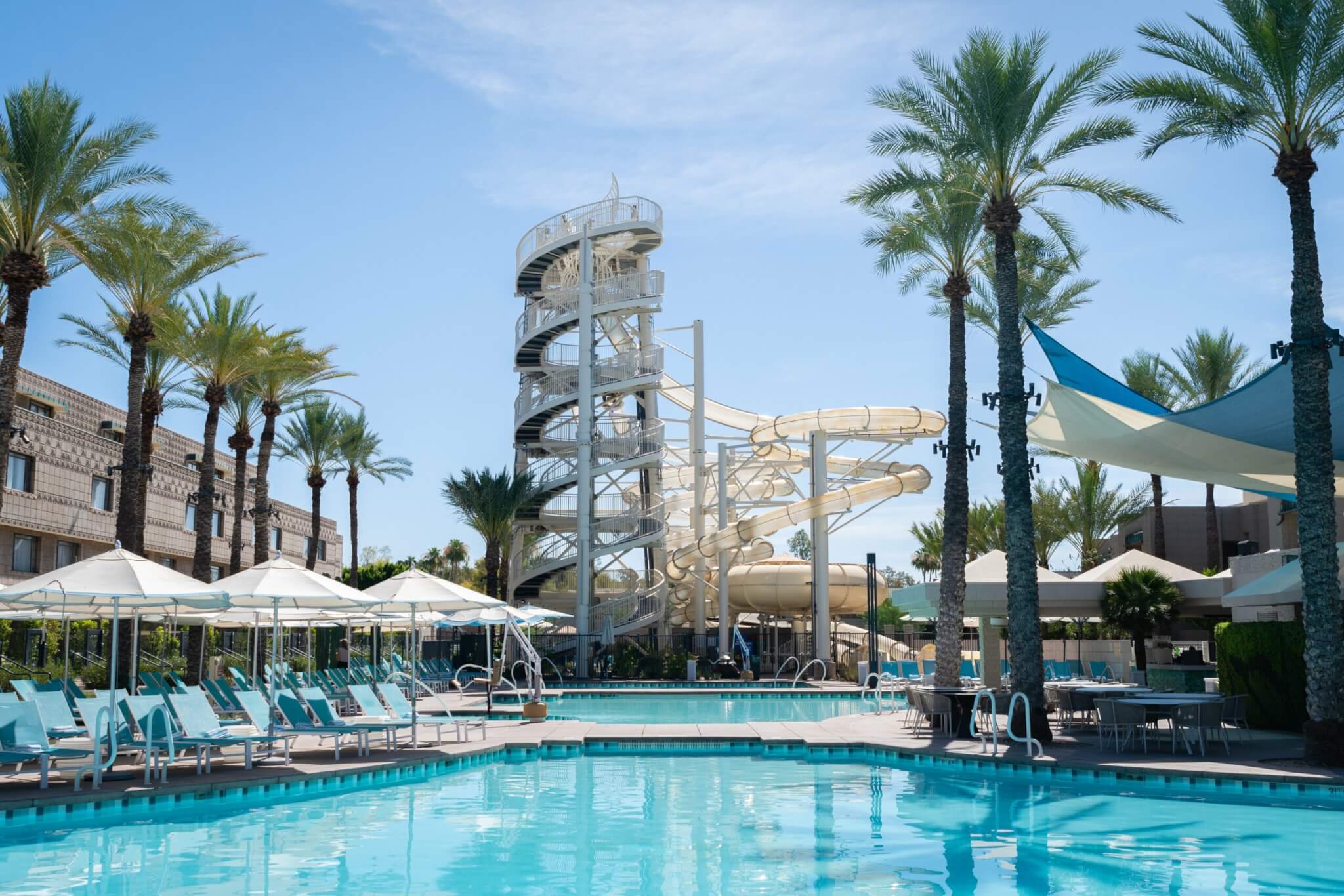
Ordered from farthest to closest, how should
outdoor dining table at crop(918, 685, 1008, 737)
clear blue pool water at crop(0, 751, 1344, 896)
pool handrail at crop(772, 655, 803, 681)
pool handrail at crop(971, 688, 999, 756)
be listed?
pool handrail at crop(772, 655, 803, 681)
outdoor dining table at crop(918, 685, 1008, 737)
pool handrail at crop(971, 688, 999, 756)
clear blue pool water at crop(0, 751, 1344, 896)

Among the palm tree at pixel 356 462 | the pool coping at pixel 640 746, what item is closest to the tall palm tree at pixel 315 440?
the palm tree at pixel 356 462

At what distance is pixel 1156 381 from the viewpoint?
35.3m

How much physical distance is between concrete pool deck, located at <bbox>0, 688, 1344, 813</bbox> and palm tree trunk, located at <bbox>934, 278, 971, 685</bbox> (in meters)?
1.45

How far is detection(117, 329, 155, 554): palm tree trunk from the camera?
2245cm

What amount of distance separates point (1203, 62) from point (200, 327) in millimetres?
20491

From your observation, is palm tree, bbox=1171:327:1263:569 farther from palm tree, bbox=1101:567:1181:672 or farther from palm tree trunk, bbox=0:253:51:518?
palm tree trunk, bbox=0:253:51:518

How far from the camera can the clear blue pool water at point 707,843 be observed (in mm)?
8992

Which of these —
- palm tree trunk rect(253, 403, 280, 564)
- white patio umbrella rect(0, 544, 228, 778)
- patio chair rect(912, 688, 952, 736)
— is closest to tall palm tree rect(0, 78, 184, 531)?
white patio umbrella rect(0, 544, 228, 778)

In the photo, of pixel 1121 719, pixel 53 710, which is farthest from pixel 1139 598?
pixel 53 710

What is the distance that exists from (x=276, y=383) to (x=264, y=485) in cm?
259

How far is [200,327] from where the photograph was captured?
26.2m

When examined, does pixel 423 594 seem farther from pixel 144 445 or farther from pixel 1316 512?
pixel 144 445

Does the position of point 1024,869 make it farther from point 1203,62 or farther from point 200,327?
point 200,327

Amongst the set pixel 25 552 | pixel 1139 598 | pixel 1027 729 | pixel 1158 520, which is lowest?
pixel 1027 729
